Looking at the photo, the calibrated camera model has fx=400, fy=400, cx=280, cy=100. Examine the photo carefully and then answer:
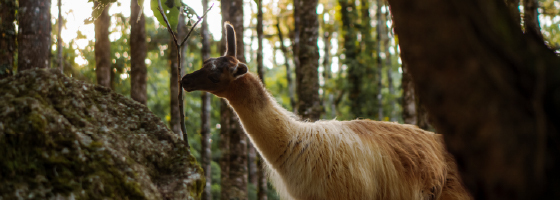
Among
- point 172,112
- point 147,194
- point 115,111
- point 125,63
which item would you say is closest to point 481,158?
point 147,194

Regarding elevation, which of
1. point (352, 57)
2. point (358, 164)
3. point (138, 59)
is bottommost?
point (358, 164)

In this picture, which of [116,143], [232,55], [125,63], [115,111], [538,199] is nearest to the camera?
[538,199]

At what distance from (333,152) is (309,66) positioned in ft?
12.6

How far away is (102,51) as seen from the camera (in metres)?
8.77

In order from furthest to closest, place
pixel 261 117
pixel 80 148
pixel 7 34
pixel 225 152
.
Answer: pixel 225 152, pixel 7 34, pixel 261 117, pixel 80 148

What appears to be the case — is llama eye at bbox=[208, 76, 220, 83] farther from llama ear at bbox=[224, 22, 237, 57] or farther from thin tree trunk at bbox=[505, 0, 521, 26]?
thin tree trunk at bbox=[505, 0, 521, 26]

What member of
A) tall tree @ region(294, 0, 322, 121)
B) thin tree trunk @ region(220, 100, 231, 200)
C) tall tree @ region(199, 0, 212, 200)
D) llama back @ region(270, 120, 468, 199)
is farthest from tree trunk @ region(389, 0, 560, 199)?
tall tree @ region(199, 0, 212, 200)

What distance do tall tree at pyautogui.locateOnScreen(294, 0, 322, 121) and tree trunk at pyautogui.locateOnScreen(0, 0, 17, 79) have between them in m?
4.73

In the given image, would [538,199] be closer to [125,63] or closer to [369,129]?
[369,129]

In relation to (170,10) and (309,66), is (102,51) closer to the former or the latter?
(309,66)

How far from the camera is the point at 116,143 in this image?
273 centimetres

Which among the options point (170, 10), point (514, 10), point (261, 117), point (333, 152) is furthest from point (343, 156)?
point (514, 10)

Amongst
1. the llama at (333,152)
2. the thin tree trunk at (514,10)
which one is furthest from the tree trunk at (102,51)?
the thin tree trunk at (514,10)

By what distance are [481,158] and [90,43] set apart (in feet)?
37.8
